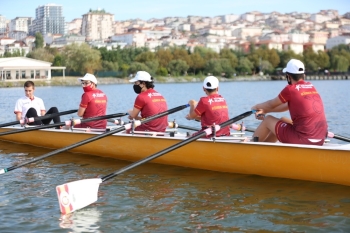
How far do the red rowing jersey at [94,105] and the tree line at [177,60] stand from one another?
7690 centimetres

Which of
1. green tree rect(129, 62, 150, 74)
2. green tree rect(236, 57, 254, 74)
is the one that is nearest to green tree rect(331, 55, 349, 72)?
green tree rect(236, 57, 254, 74)

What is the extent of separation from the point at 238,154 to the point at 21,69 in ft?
238

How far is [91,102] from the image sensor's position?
10.7 meters

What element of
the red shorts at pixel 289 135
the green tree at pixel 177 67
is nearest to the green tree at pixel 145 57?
the green tree at pixel 177 67

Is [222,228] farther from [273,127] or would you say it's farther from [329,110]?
[329,110]

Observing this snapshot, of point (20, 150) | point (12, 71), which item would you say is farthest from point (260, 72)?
point (20, 150)

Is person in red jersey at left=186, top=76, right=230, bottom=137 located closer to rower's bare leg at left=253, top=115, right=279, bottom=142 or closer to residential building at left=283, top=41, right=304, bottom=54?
rower's bare leg at left=253, top=115, right=279, bottom=142

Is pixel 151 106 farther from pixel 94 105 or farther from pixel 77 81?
pixel 77 81

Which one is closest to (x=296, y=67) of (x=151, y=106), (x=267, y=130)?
(x=267, y=130)

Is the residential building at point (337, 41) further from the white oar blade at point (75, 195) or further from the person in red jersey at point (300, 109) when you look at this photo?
the white oar blade at point (75, 195)

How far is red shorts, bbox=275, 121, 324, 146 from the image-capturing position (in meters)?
7.73

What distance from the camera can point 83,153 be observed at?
1127 centimetres

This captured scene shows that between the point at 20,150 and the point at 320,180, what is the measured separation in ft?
22.1

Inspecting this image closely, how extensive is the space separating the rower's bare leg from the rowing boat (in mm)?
229
